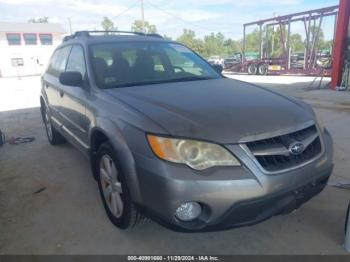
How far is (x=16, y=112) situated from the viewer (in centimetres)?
898

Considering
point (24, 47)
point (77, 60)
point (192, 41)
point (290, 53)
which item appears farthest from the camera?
point (192, 41)

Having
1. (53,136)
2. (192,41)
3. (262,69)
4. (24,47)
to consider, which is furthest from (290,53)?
(192,41)

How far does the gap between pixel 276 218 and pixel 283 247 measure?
41 cm

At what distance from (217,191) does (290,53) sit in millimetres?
19336

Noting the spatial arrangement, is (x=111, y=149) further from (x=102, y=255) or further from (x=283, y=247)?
(x=283, y=247)

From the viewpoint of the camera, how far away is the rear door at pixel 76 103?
3.22 meters

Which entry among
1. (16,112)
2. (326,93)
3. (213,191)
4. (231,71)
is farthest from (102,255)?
(231,71)

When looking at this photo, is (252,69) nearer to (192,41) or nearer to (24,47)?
(24,47)

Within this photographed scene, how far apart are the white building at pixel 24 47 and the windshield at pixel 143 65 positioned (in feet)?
125

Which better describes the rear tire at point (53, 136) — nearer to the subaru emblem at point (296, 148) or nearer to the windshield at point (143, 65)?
the windshield at point (143, 65)

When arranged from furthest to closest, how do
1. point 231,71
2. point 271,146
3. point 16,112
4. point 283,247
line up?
point 231,71
point 16,112
point 283,247
point 271,146

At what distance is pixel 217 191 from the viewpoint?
2.01 m

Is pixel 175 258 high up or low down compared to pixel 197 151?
down

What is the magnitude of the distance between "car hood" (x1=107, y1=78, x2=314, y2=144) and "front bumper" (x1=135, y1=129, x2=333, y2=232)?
0.61 feet
